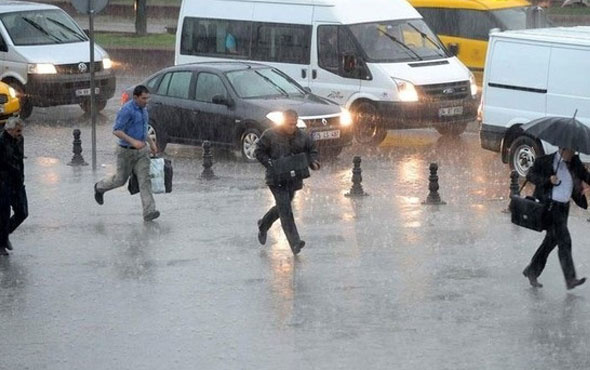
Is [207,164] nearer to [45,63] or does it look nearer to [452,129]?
[452,129]

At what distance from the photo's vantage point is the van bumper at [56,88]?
83.4 ft

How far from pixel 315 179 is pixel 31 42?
8574 mm

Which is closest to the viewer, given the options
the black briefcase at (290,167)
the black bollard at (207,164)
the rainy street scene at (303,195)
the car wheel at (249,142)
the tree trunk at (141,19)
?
the rainy street scene at (303,195)

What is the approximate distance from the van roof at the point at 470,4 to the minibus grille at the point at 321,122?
23.0 ft

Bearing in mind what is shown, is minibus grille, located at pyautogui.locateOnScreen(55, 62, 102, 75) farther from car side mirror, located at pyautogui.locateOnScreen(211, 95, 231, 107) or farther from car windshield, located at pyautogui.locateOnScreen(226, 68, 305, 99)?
car side mirror, located at pyautogui.locateOnScreen(211, 95, 231, 107)

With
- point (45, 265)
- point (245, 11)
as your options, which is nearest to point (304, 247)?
point (45, 265)

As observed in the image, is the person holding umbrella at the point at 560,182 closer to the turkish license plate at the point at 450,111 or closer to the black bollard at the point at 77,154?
the black bollard at the point at 77,154

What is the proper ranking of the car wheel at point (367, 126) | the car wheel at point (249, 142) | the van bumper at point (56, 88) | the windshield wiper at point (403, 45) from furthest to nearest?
the van bumper at point (56, 88) → the windshield wiper at point (403, 45) → the car wheel at point (367, 126) → the car wheel at point (249, 142)

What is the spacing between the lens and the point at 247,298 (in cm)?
1275

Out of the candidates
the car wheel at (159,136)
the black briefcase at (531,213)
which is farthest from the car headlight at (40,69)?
the black briefcase at (531,213)

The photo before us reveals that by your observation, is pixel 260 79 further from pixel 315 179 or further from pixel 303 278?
pixel 303 278

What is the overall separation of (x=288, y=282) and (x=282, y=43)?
10.9 m

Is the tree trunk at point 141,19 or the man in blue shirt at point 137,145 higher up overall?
the man in blue shirt at point 137,145

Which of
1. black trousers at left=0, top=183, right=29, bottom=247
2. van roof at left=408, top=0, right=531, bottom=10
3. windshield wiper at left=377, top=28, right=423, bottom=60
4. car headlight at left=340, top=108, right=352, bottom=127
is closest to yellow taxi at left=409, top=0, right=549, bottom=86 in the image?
van roof at left=408, top=0, right=531, bottom=10
